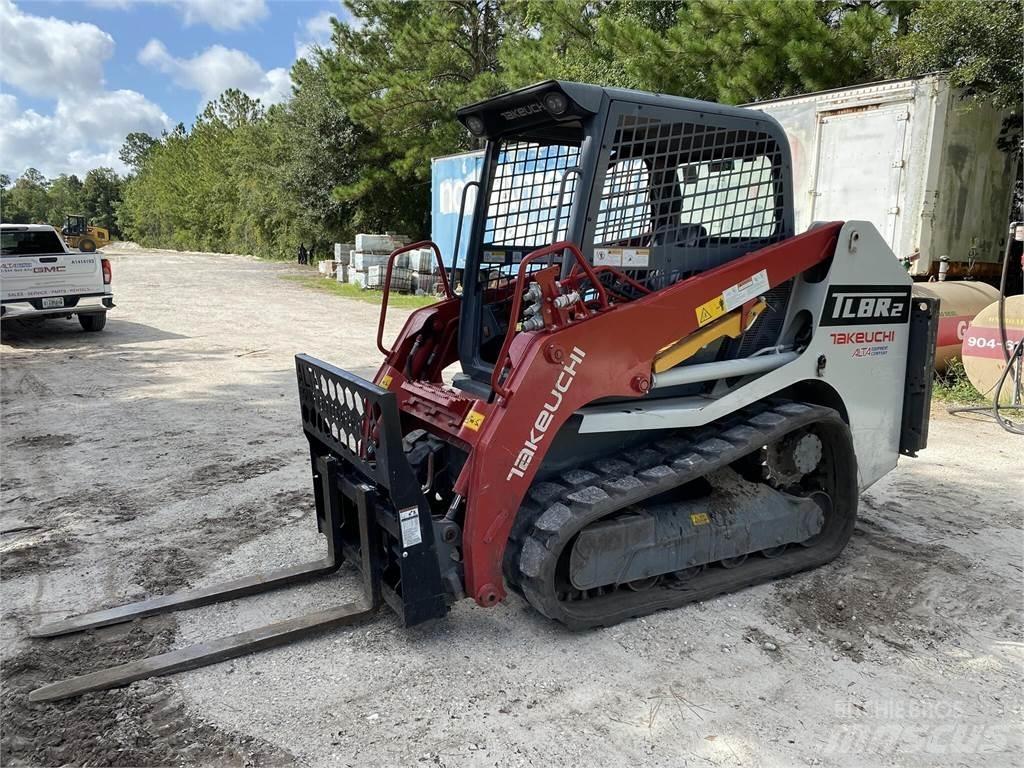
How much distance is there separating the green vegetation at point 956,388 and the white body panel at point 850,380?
4185 millimetres

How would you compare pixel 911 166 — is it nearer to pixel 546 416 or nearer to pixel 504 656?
pixel 546 416

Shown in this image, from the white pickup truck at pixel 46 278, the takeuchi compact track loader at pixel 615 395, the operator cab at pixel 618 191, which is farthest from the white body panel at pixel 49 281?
the operator cab at pixel 618 191

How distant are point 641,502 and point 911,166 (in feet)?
25.0

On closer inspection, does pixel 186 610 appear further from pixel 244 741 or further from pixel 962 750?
pixel 962 750

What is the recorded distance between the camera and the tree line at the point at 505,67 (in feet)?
38.4

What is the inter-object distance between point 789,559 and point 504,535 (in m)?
1.75

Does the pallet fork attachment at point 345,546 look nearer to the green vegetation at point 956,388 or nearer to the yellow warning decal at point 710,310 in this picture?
the yellow warning decal at point 710,310

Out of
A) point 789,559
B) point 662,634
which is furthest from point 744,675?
Answer: point 789,559

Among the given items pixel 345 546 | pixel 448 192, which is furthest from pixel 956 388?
pixel 448 192

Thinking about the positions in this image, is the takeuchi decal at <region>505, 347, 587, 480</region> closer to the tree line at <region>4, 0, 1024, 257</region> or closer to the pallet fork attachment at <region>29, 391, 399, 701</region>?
the pallet fork attachment at <region>29, 391, 399, 701</region>

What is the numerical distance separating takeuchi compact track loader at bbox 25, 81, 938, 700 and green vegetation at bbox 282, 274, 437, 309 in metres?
11.0

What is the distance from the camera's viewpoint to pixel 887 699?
308 cm

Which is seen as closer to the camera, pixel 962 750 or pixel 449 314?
pixel 962 750

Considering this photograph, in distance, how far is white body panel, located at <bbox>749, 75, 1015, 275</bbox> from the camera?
367 inches
